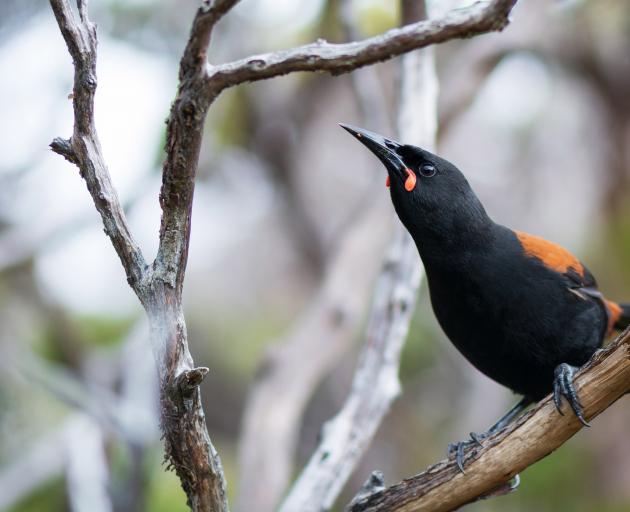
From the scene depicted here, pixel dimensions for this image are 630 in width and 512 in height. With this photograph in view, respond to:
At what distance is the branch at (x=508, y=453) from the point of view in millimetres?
2787

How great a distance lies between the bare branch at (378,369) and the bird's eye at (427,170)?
891 mm

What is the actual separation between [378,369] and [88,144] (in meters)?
2.17

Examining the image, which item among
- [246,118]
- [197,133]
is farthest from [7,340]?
[197,133]

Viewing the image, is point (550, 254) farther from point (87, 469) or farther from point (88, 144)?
point (87, 469)

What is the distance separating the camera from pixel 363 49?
2.33 m

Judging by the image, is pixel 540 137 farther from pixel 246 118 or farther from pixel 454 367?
pixel 246 118

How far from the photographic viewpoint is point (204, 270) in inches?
397

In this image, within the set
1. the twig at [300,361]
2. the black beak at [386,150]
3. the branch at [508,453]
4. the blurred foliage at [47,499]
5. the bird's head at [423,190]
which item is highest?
the blurred foliage at [47,499]

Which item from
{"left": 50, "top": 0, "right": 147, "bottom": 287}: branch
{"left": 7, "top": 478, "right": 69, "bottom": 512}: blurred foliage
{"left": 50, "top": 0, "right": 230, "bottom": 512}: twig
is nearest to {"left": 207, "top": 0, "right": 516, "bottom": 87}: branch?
{"left": 50, "top": 0, "right": 230, "bottom": 512}: twig

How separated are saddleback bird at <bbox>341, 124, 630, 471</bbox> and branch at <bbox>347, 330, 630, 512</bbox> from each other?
0.52 meters

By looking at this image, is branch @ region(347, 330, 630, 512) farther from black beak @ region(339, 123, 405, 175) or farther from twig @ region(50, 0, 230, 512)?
black beak @ region(339, 123, 405, 175)

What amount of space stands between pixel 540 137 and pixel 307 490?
7027 millimetres

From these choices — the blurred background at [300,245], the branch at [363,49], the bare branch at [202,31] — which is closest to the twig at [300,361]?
the blurred background at [300,245]

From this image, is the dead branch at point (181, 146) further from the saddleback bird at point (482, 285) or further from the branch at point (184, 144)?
the saddleback bird at point (482, 285)
